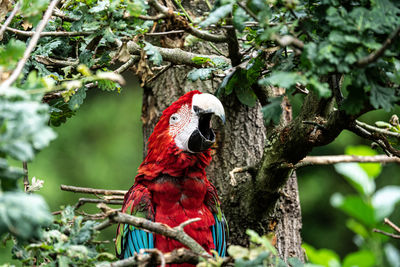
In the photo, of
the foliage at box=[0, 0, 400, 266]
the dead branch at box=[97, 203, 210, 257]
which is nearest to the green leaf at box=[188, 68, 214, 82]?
the foliage at box=[0, 0, 400, 266]

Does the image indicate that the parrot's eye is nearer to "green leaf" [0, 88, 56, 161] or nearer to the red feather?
the red feather

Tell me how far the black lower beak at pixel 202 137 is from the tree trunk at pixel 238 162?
262mm

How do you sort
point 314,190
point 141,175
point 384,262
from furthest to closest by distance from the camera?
point 314,190, point 141,175, point 384,262

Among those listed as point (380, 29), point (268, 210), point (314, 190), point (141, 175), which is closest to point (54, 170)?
point (314, 190)

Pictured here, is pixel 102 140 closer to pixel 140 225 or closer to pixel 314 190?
pixel 314 190

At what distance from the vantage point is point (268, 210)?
198 cm

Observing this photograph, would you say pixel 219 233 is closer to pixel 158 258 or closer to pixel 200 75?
pixel 200 75

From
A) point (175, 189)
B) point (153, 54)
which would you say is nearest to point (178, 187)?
point (175, 189)

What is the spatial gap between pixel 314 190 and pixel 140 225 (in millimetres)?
3631

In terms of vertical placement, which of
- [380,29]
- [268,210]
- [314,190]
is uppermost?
[380,29]

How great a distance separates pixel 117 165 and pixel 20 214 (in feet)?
14.6

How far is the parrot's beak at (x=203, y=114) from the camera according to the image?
5.89 ft

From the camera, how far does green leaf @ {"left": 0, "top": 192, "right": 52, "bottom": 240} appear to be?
0.78 metres

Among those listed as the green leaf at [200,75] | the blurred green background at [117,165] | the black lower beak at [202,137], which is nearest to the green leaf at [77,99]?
the green leaf at [200,75]
